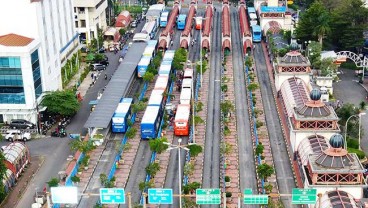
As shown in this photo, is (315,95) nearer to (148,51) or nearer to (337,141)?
(337,141)

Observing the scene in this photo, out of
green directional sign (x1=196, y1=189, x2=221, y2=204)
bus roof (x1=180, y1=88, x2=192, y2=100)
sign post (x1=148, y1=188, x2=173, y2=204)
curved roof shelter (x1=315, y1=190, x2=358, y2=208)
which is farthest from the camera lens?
bus roof (x1=180, y1=88, x2=192, y2=100)

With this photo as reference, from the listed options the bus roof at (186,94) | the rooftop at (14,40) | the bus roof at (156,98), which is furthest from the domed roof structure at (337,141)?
the rooftop at (14,40)

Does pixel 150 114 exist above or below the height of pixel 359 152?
above

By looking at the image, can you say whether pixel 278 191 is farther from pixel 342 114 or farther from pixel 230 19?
pixel 230 19

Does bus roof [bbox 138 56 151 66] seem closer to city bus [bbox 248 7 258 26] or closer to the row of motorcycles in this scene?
the row of motorcycles

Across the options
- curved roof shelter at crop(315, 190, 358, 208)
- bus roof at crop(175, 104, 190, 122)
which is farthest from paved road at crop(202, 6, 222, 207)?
curved roof shelter at crop(315, 190, 358, 208)

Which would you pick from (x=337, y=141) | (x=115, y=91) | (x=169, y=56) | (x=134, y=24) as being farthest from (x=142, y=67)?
(x=337, y=141)
